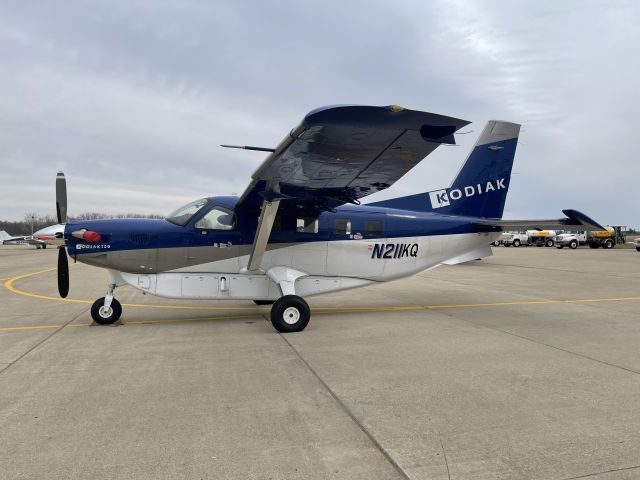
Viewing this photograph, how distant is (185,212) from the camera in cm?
812

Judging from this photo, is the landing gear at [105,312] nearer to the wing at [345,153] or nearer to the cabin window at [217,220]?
the cabin window at [217,220]

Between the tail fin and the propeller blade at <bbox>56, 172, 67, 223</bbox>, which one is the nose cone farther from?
the tail fin

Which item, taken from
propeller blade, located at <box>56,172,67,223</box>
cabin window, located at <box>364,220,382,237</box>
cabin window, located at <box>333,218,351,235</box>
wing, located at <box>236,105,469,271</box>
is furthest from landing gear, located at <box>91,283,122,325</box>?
cabin window, located at <box>364,220,382,237</box>

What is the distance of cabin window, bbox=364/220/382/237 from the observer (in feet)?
29.0

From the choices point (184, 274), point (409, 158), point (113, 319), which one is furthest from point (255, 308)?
point (409, 158)

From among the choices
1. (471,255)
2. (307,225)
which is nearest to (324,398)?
(307,225)

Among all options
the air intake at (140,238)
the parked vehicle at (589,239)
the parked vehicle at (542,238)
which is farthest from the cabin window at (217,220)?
the parked vehicle at (542,238)

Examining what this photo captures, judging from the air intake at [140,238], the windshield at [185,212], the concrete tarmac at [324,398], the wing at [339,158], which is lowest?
the concrete tarmac at [324,398]

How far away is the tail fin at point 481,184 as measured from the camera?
9.81 m

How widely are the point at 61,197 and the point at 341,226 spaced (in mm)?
5295

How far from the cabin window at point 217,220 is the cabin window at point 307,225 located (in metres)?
1.28

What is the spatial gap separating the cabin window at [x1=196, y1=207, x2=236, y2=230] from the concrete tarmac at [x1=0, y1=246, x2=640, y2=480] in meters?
1.78

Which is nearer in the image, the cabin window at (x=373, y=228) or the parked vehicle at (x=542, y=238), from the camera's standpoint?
the cabin window at (x=373, y=228)

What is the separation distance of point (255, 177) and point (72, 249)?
11.9 ft
